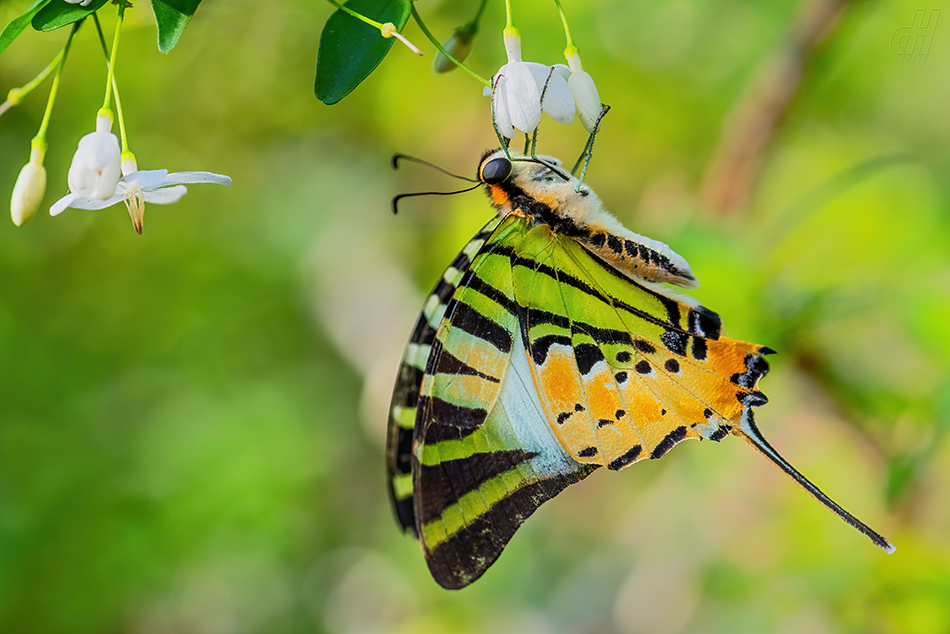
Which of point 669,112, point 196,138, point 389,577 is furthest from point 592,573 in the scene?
point 196,138

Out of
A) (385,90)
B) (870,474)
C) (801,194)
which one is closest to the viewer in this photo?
(870,474)

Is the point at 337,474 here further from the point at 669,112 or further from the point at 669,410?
the point at 669,410

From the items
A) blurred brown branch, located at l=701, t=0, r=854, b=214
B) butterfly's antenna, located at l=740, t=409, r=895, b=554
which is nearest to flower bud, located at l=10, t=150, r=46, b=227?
butterfly's antenna, located at l=740, t=409, r=895, b=554

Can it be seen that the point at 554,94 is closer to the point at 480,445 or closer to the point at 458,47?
the point at 458,47

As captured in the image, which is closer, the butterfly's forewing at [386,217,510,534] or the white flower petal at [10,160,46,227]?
the white flower petal at [10,160,46,227]

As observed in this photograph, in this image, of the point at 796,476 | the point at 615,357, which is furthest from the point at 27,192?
the point at 796,476

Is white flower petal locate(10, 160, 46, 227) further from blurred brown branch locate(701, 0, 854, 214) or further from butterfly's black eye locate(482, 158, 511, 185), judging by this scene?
blurred brown branch locate(701, 0, 854, 214)
